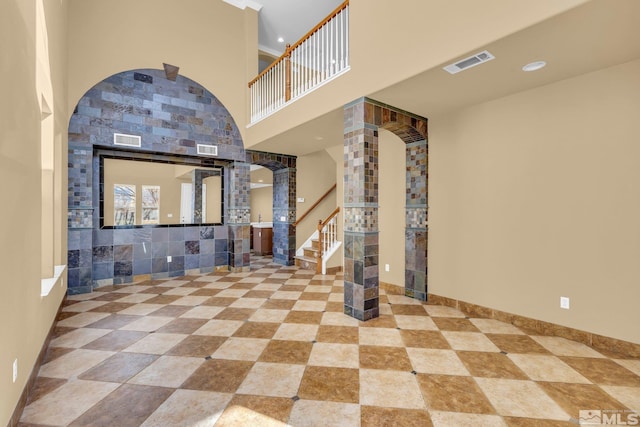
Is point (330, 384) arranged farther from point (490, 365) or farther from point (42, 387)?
point (42, 387)

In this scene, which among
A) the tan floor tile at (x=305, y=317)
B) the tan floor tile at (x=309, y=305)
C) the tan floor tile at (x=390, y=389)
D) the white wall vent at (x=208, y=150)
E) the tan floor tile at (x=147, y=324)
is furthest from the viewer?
the white wall vent at (x=208, y=150)

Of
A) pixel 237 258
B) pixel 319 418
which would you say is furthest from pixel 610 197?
pixel 237 258

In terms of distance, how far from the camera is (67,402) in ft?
6.71

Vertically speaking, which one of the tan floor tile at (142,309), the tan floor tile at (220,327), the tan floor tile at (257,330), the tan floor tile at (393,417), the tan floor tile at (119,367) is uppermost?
the tan floor tile at (142,309)

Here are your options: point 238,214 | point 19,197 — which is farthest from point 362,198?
point 238,214

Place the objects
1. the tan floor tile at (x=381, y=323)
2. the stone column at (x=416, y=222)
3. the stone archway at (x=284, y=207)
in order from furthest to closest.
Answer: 1. the stone archway at (x=284, y=207)
2. the stone column at (x=416, y=222)
3. the tan floor tile at (x=381, y=323)

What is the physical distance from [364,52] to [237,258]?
4847mm

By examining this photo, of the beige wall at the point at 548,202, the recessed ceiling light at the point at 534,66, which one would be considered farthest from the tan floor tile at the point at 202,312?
the recessed ceiling light at the point at 534,66

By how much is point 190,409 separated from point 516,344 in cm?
308

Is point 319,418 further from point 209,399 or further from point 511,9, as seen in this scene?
point 511,9

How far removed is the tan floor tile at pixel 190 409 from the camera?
1.85m

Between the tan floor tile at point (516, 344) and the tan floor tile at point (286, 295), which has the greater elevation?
the tan floor tile at point (286, 295)

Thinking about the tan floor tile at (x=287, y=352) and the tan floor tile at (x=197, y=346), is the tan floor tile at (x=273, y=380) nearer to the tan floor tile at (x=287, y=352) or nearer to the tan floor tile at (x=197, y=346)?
the tan floor tile at (x=287, y=352)

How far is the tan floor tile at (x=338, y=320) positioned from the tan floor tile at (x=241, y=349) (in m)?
0.87
